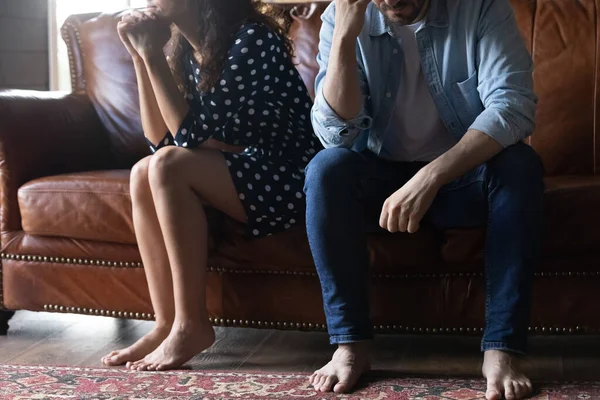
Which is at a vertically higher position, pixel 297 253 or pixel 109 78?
pixel 109 78

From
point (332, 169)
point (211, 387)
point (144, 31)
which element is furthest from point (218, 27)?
point (211, 387)

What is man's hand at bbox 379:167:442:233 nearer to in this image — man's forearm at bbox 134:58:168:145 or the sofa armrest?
man's forearm at bbox 134:58:168:145

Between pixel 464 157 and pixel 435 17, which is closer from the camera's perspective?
pixel 464 157

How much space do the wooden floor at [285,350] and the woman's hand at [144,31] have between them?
723mm

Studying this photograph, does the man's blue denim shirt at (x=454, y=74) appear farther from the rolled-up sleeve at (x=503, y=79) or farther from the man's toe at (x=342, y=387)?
the man's toe at (x=342, y=387)

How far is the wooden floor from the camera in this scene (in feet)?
6.66

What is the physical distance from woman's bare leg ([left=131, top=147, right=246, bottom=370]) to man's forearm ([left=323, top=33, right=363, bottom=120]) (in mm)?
301

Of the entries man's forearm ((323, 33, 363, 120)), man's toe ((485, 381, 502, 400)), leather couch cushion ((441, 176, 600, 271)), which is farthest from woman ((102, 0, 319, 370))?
man's toe ((485, 381, 502, 400))

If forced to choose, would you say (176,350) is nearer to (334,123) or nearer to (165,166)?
(165,166)

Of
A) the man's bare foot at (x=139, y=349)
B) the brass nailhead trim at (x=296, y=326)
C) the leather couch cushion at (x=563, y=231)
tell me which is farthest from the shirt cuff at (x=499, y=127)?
the man's bare foot at (x=139, y=349)

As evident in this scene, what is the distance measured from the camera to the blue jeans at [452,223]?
1.75m

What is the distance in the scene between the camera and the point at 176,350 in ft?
6.49

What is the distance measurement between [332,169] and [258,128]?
1.02 ft

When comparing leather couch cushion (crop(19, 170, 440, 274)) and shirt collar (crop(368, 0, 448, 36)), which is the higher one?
shirt collar (crop(368, 0, 448, 36))
